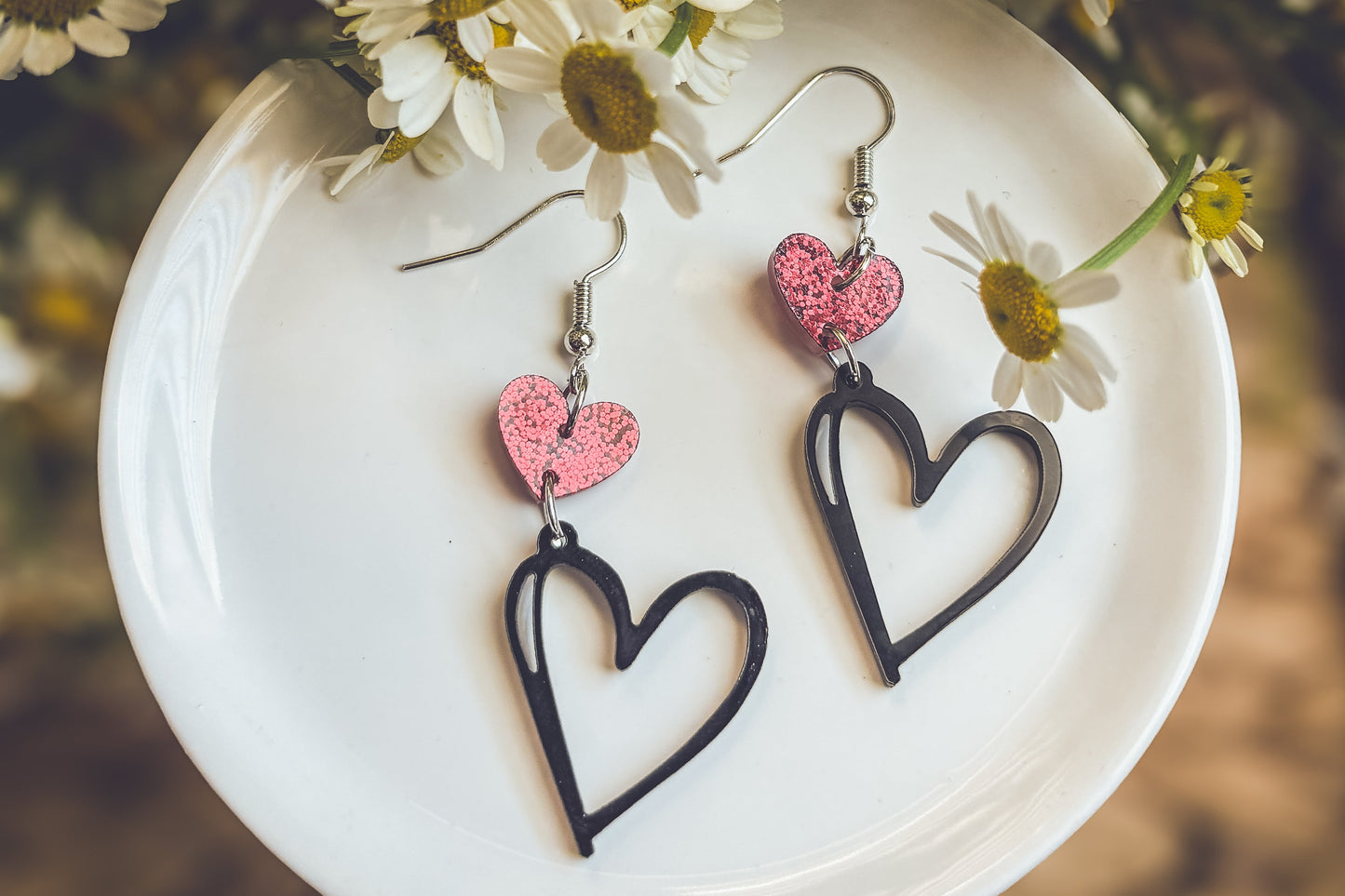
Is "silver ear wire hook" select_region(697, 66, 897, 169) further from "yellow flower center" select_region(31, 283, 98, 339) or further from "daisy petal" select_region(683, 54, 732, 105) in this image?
"yellow flower center" select_region(31, 283, 98, 339)

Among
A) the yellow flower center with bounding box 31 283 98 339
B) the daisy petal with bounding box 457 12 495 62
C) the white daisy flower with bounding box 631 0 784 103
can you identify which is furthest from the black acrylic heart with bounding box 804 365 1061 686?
the yellow flower center with bounding box 31 283 98 339

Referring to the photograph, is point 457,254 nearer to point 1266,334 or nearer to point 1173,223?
point 1173,223

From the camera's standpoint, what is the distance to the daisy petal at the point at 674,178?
0.46m

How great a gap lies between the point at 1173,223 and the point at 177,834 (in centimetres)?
94

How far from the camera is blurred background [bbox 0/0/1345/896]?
2.07 feet

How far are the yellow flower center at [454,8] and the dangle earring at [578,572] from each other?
0.20 meters

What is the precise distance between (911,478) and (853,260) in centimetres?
16

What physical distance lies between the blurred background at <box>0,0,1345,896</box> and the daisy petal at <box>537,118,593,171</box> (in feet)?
0.76

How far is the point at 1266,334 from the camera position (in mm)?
926

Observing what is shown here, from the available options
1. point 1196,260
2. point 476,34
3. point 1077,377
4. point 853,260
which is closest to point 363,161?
point 476,34

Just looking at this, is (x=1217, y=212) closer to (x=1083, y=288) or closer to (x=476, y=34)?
(x=1083, y=288)

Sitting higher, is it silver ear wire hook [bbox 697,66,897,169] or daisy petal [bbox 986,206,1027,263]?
daisy petal [bbox 986,206,1027,263]

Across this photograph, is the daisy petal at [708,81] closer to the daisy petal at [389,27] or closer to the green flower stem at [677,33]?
the green flower stem at [677,33]

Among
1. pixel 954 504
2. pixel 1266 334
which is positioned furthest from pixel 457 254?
pixel 1266 334
